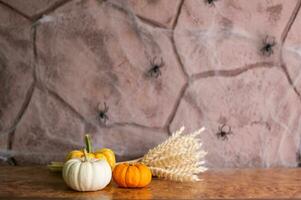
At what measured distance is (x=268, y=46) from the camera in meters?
2.43

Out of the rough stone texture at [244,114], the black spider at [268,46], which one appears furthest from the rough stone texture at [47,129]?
the black spider at [268,46]

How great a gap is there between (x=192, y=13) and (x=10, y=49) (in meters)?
1.13

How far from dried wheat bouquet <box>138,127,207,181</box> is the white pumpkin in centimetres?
31

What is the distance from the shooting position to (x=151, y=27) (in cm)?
240

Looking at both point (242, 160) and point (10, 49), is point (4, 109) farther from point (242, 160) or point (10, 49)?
point (242, 160)

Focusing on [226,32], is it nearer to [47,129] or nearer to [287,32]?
[287,32]

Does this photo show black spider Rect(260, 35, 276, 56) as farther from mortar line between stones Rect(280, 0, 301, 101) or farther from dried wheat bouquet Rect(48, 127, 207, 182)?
dried wheat bouquet Rect(48, 127, 207, 182)

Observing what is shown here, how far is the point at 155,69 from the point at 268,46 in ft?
2.34

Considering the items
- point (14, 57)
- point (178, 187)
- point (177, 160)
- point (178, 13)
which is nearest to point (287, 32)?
point (178, 13)

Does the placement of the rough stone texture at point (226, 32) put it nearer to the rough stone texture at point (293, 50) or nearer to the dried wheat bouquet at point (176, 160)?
the rough stone texture at point (293, 50)

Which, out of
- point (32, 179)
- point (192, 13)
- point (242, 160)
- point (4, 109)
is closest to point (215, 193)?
point (242, 160)

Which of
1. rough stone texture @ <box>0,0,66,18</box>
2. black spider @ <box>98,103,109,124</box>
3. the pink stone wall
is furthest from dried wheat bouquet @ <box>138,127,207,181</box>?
rough stone texture @ <box>0,0,66,18</box>

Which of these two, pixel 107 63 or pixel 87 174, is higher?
pixel 107 63

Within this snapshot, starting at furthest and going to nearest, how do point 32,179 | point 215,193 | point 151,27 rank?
point 151,27
point 32,179
point 215,193
